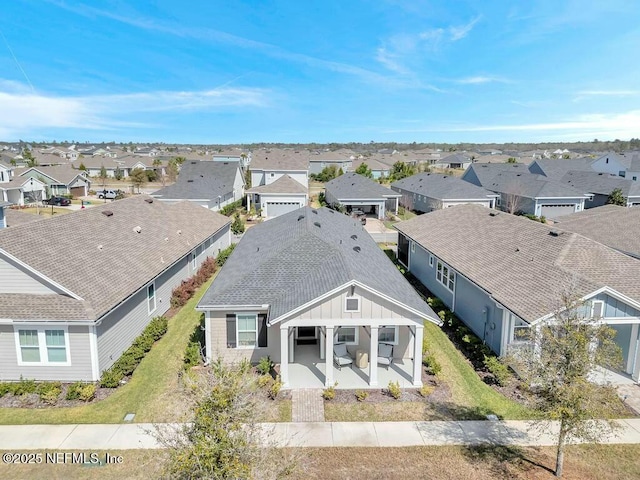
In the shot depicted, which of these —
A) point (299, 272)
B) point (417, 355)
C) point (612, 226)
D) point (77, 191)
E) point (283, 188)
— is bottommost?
point (417, 355)

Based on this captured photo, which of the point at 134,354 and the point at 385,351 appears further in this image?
the point at 385,351

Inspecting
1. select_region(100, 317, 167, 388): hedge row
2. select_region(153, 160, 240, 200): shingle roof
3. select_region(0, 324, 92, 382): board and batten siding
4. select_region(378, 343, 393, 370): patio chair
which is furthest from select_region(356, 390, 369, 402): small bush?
select_region(153, 160, 240, 200): shingle roof

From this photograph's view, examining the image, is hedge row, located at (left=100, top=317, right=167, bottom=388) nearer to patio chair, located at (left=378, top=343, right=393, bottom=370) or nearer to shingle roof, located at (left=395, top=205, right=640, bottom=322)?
patio chair, located at (left=378, top=343, right=393, bottom=370)

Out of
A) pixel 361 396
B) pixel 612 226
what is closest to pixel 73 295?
pixel 361 396

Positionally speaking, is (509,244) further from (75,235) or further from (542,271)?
(75,235)

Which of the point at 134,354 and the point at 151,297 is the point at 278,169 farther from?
the point at 134,354

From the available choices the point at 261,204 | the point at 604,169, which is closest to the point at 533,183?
the point at 604,169
